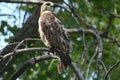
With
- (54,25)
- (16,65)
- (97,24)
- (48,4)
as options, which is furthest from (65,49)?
(97,24)

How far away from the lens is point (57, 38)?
227 inches

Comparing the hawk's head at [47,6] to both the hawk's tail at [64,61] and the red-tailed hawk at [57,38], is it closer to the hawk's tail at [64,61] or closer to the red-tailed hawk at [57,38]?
the red-tailed hawk at [57,38]

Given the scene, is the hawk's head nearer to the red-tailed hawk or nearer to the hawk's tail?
the red-tailed hawk

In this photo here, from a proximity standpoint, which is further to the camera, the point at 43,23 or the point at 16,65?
the point at 16,65

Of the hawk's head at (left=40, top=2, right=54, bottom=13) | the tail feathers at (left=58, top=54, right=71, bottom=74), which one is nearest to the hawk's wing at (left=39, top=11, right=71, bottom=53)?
the tail feathers at (left=58, top=54, right=71, bottom=74)

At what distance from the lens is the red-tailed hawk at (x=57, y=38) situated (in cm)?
556

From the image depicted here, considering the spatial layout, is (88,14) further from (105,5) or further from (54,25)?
(54,25)

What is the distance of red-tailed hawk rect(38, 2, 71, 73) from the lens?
5.56 meters

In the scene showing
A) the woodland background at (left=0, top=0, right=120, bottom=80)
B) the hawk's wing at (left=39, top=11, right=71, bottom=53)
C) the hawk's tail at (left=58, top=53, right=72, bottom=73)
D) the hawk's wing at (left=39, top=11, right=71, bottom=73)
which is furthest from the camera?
the woodland background at (left=0, top=0, right=120, bottom=80)

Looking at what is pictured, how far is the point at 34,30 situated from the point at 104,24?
10.3ft

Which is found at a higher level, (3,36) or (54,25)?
(54,25)

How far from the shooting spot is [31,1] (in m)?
6.98

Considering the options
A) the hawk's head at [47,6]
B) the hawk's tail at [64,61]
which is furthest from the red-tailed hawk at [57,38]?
the hawk's head at [47,6]

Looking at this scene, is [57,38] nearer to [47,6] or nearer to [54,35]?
[54,35]
